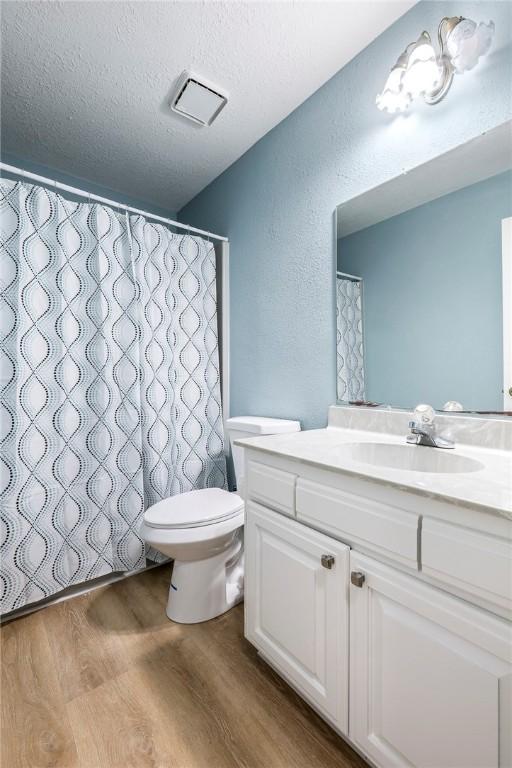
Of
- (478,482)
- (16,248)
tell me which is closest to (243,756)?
(478,482)

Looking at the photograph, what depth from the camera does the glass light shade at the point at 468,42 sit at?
3.42 feet

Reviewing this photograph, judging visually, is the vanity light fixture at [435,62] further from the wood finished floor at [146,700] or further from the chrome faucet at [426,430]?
the wood finished floor at [146,700]

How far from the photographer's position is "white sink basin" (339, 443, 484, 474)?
1.05 metres

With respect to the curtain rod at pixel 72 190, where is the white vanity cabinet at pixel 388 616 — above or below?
below

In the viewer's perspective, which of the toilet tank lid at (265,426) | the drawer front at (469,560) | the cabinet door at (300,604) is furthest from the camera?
the toilet tank lid at (265,426)

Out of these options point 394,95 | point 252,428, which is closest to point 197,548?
point 252,428

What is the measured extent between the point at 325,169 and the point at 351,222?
313mm

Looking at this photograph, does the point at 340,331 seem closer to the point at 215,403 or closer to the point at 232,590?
the point at 215,403

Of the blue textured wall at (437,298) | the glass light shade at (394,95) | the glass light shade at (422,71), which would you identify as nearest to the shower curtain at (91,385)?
the blue textured wall at (437,298)

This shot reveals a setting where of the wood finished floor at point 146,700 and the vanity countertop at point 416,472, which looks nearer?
the vanity countertop at point 416,472

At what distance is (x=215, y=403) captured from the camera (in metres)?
2.18

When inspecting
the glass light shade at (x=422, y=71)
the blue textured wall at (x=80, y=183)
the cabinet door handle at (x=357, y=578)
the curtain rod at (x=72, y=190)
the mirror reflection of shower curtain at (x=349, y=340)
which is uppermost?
the blue textured wall at (x=80, y=183)

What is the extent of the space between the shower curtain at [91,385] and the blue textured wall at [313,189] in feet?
1.08

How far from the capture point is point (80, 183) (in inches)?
91.0
